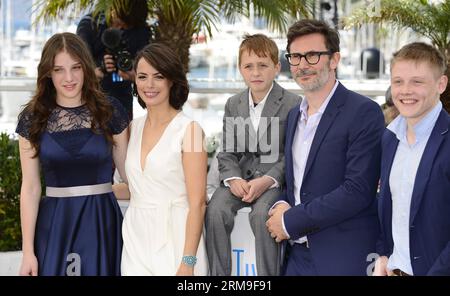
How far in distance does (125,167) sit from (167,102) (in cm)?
42

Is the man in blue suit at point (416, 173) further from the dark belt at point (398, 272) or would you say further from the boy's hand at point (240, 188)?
the boy's hand at point (240, 188)

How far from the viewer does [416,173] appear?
3045 millimetres

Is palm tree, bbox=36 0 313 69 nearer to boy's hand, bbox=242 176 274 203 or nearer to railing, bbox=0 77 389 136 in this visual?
railing, bbox=0 77 389 136

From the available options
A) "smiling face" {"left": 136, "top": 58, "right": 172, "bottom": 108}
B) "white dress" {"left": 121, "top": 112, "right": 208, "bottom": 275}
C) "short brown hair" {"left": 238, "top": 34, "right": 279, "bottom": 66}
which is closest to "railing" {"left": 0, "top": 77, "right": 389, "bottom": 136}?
"smiling face" {"left": 136, "top": 58, "right": 172, "bottom": 108}

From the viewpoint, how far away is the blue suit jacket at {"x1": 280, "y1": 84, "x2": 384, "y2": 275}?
3514mm

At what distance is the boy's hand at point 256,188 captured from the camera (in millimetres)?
4000

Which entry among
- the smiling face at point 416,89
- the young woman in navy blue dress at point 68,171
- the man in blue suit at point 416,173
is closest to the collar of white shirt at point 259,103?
the young woman in navy blue dress at point 68,171

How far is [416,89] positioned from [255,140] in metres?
1.30

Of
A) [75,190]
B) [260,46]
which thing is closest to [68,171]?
[75,190]
